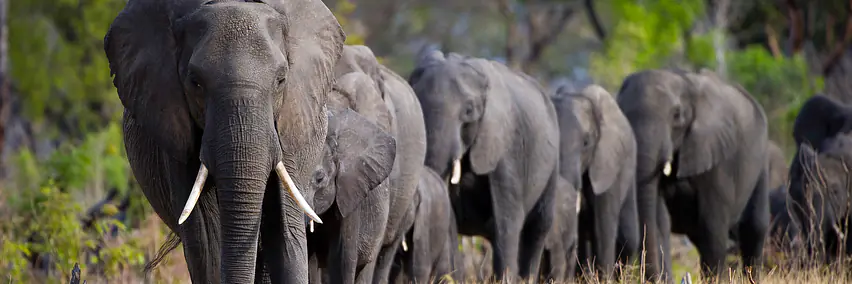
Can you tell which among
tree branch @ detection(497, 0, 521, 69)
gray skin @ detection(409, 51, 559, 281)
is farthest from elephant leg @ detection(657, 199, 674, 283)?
tree branch @ detection(497, 0, 521, 69)

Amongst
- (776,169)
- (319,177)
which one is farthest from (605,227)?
(319,177)

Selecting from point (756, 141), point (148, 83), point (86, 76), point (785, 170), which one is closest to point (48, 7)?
point (86, 76)

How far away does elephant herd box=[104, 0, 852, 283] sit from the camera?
5770mm

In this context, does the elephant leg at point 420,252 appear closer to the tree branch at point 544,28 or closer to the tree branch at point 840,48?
the tree branch at point 840,48

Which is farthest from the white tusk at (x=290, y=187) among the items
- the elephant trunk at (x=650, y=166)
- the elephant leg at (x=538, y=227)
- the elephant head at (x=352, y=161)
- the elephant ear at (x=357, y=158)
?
the elephant trunk at (x=650, y=166)

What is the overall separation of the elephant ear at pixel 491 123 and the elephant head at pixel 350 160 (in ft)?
7.13

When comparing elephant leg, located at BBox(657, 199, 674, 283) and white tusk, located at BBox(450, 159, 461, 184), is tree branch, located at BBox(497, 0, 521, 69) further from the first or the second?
white tusk, located at BBox(450, 159, 461, 184)

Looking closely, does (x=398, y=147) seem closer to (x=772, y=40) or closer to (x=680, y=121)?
(x=680, y=121)

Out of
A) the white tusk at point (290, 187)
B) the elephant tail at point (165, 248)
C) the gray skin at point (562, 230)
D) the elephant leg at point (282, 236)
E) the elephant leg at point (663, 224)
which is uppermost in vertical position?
the white tusk at point (290, 187)

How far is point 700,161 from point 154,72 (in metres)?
7.00

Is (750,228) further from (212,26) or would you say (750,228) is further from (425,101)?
(212,26)

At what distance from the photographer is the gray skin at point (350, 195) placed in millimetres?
7383

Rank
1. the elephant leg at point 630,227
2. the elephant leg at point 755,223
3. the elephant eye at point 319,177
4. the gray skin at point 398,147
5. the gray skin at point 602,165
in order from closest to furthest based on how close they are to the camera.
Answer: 1. the elephant eye at point 319,177
2. the gray skin at point 398,147
3. the gray skin at point 602,165
4. the elephant leg at point 630,227
5. the elephant leg at point 755,223

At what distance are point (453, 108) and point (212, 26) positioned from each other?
4.09 m
